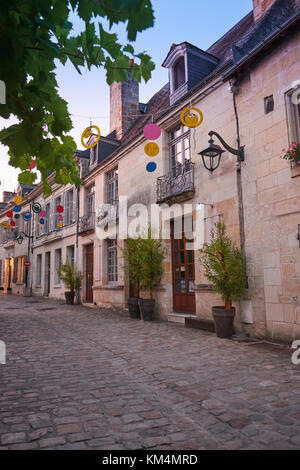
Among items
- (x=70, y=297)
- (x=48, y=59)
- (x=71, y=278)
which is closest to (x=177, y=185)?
(x=48, y=59)

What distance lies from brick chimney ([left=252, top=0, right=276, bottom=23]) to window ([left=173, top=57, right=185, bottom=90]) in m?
2.25

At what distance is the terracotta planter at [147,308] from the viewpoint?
8852mm

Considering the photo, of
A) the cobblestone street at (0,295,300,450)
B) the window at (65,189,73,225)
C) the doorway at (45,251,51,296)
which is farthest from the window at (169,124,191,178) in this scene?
the doorway at (45,251,51,296)

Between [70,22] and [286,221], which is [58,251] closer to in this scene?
[286,221]

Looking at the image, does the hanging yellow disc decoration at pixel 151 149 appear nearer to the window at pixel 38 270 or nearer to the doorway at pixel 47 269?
the doorway at pixel 47 269

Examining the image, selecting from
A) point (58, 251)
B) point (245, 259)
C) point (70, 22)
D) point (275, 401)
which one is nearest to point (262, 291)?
point (245, 259)

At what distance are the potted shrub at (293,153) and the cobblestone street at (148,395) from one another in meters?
3.02

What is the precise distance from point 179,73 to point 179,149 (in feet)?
7.33

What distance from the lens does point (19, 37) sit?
5.38 ft

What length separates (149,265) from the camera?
891cm

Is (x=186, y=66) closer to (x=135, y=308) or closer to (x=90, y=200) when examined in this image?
(x=135, y=308)

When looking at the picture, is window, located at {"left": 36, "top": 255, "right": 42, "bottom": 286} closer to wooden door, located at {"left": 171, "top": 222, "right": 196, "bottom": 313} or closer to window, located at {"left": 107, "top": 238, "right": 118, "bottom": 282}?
window, located at {"left": 107, "top": 238, "right": 118, "bottom": 282}

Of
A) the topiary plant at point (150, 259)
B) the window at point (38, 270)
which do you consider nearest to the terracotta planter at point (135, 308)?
the topiary plant at point (150, 259)

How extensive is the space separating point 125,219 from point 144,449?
9316 mm
